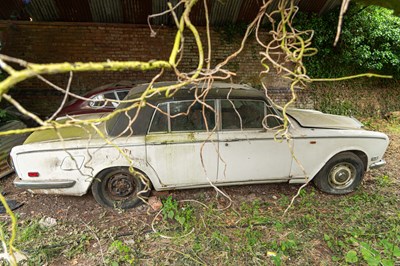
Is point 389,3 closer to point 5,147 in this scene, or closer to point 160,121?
point 160,121

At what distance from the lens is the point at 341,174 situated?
3.77 metres

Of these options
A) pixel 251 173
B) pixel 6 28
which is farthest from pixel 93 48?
pixel 251 173

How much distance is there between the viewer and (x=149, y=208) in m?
3.57

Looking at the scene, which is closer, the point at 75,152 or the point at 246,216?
Answer: the point at 75,152

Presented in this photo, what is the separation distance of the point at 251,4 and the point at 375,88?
475 cm

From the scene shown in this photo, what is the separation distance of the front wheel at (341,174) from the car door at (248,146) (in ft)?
2.16

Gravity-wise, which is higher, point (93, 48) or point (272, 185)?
point (93, 48)

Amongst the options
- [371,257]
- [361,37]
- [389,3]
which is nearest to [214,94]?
[389,3]

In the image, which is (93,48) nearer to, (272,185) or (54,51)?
(54,51)

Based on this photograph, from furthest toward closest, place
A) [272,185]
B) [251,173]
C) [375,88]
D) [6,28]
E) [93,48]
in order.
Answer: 1. [375,88]
2. [93,48]
3. [6,28]
4. [272,185]
5. [251,173]

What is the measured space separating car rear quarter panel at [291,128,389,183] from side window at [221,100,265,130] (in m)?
0.57

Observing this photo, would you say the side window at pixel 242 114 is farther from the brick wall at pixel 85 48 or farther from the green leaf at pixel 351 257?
the brick wall at pixel 85 48

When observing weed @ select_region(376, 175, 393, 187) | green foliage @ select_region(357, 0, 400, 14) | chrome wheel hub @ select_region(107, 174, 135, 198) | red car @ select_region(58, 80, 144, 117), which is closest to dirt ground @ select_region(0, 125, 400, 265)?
weed @ select_region(376, 175, 393, 187)

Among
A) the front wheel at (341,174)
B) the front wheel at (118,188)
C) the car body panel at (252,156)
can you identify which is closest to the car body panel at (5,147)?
the front wheel at (118,188)
